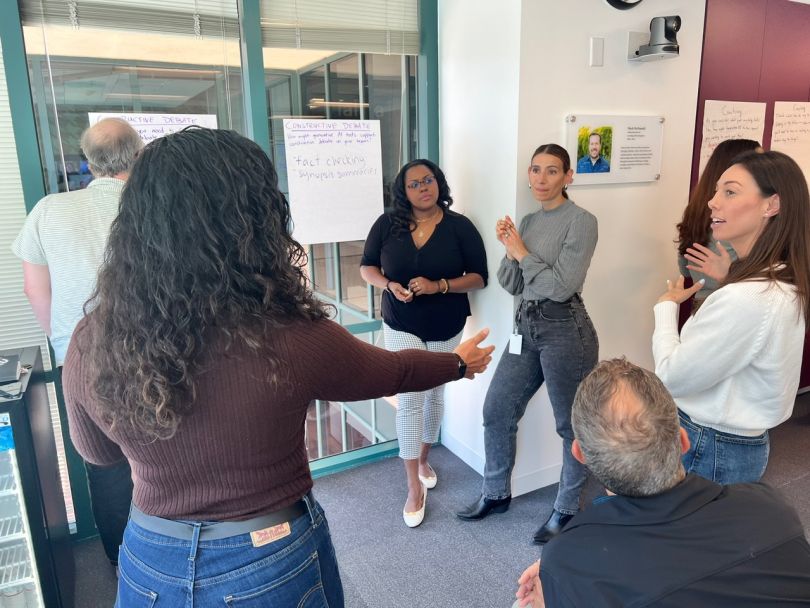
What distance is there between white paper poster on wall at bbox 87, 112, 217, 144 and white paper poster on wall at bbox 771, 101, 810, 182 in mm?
3230

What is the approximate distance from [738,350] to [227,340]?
1288 millimetres

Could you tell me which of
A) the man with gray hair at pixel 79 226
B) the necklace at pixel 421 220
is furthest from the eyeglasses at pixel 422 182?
the man with gray hair at pixel 79 226

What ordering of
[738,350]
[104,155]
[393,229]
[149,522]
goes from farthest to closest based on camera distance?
1. [393,229]
2. [104,155]
3. [738,350]
4. [149,522]

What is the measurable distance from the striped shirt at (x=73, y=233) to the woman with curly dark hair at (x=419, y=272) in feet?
3.80

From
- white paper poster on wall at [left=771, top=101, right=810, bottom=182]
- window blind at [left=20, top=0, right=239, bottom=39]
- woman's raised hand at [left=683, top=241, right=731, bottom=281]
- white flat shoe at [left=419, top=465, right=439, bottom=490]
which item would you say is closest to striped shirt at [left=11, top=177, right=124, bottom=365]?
window blind at [left=20, top=0, right=239, bottom=39]

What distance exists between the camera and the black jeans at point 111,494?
2148 mm

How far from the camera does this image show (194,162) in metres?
0.94

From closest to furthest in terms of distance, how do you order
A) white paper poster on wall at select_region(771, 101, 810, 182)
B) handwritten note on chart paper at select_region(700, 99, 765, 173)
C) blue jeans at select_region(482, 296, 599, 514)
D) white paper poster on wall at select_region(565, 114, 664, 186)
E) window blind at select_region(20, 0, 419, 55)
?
window blind at select_region(20, 0, 419, 55)
blue jeans at select_region(482, 296, 599, 514)
white paper poster on wall at select_region(565, 114, 664, 186)
handwritten note on chart paper at select_region(700, 99, 765, 173)
white paper poster on wall at select_region(771, 101, 810, 182)

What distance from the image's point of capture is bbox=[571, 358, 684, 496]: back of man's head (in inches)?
39.6

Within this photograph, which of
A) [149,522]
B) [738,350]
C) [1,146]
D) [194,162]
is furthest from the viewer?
[1,146]

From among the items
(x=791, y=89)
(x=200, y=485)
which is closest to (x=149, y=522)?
(x=200, y=485)

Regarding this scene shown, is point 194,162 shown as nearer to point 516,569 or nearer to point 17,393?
point 17,393

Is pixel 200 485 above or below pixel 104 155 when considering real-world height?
below

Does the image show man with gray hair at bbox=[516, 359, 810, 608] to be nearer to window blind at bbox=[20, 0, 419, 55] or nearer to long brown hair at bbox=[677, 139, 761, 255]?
long brown hair at bbox=[677, 139, 761, 255]
